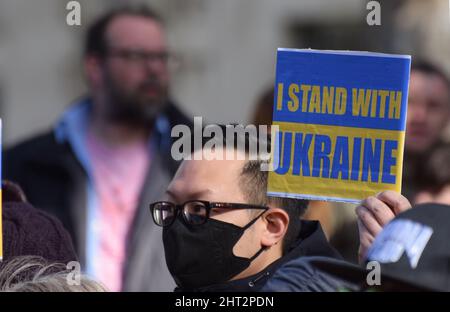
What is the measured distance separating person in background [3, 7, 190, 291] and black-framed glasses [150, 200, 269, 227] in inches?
84.7

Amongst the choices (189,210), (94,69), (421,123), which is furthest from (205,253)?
(94,69)

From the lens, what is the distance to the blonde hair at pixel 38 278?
2764 millimetres

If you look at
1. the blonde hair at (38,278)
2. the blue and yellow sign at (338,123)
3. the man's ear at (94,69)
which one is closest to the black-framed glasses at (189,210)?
the blue and yellow sign at (338,123)

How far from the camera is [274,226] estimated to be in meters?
3.08

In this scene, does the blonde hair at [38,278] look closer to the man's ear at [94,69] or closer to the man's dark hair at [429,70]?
the man's ear at [94,69]

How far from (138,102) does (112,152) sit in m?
0.30

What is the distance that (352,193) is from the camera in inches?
117

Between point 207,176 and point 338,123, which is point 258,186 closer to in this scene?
point 207,176

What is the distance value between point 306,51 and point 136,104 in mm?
2785

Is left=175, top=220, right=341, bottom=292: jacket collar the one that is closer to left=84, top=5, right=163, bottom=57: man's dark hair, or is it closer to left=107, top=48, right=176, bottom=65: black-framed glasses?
left=107, top=48, right=176, bottom=65: black-framed glasses

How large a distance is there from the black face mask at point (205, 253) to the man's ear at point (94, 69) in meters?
2.80
